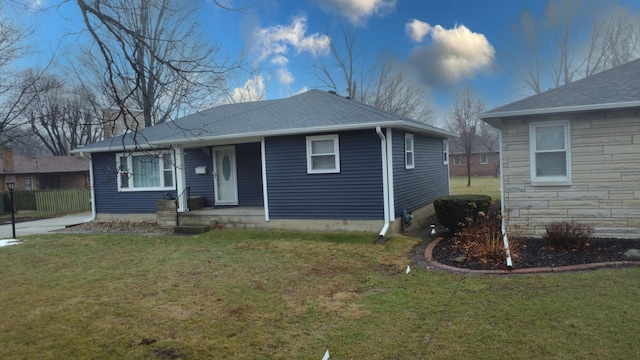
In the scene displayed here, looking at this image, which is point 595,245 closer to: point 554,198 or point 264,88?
point 554,198

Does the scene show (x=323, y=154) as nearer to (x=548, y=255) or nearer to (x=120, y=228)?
(x=548, y=255)

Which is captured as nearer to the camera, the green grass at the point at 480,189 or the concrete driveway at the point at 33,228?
the concrete driveway at the point at 33,228

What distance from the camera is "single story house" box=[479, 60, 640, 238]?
25.2ft

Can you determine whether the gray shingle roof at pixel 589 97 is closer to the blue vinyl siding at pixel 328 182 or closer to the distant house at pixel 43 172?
the blue vinyl siding at pixel 328 182

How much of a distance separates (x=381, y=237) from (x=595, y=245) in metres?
4.10

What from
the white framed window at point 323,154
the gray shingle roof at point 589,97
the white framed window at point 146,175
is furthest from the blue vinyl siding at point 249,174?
the gray shingle roof at point 589,97

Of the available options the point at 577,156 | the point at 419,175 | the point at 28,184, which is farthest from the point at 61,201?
the point at 577,156

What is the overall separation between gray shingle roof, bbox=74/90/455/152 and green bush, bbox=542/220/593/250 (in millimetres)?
3914

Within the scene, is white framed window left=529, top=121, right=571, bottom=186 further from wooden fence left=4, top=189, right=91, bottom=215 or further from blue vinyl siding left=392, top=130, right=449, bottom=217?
wooden fence left=4, top=189, right=91, bottom=215

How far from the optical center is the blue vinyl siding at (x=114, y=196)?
13.5 m

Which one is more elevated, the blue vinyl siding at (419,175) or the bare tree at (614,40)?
the bare tree at (614,40)

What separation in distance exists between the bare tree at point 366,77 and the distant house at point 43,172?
21.0m

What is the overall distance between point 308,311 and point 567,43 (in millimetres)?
34330

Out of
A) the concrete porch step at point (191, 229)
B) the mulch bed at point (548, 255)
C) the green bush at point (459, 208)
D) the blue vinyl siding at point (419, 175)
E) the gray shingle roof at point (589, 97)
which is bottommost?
the mulch bed at point (548, 255)
